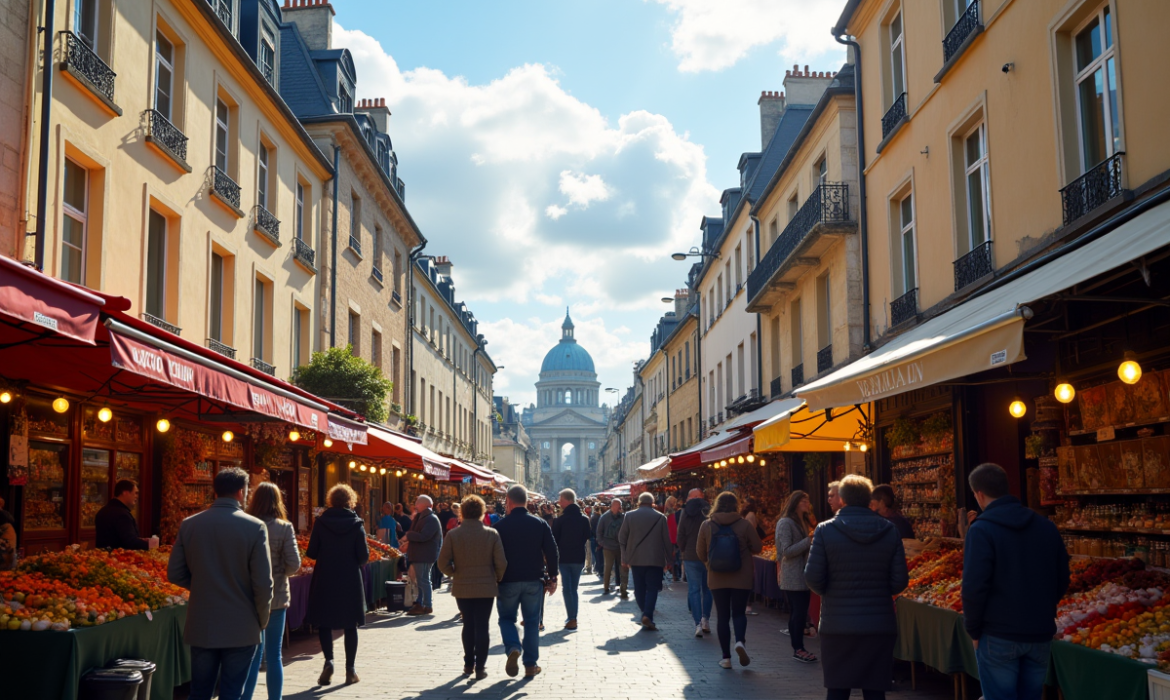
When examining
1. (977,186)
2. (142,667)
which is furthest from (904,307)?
(142,667)

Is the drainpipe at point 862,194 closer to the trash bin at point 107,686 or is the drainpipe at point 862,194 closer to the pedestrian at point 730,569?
the pedestrian at point 730,569

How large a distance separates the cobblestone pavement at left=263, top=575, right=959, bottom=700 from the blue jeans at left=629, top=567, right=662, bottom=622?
0.31 meters

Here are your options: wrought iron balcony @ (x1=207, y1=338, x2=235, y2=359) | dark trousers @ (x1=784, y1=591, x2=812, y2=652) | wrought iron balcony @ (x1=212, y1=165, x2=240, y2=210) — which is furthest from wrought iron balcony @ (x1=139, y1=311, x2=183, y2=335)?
dark trousers @ (x1=784, y1=591, x2=812, y2=652)

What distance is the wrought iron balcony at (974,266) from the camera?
11.3 m

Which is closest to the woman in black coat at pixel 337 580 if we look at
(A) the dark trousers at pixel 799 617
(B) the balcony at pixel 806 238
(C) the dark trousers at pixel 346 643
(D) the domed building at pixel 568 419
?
(C) the dark trousers at pixel 346 643

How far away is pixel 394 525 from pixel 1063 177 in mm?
13433

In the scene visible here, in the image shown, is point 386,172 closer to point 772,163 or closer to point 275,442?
point 772,163

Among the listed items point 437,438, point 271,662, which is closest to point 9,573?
point 271,662

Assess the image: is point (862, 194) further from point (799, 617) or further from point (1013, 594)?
point (1013, 594)

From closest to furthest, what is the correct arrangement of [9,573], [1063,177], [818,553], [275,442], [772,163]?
[818,553] → [9,573] → [1063,177] → [275,442] → [772,163]

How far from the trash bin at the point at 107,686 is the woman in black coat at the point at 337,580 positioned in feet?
8.12

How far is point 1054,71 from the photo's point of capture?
9.55 metres

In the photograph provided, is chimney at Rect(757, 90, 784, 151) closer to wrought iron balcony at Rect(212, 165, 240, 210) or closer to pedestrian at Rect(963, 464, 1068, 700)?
wrought iron balcony at Rect(212, 165, 240, 210)

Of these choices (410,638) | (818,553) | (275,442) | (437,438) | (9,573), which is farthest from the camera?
(437,438)
